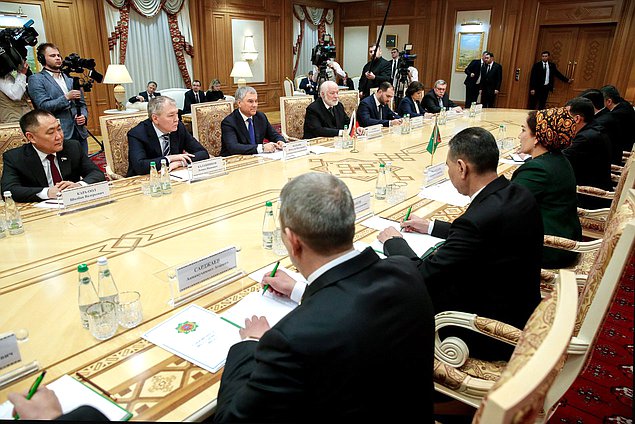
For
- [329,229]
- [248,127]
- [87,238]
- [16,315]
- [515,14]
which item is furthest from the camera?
[515,14]

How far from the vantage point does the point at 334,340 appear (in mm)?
835

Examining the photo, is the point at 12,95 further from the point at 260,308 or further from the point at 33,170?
the point at 260,308

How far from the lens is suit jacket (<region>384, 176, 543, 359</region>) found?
1424mm

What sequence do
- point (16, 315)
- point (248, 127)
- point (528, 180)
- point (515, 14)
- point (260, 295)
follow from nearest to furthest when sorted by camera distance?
point (16, 315) → point (260, 295) → point (528, 180) → point (248, 127) → point (515, 14)

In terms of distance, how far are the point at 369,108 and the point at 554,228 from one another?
333 cm

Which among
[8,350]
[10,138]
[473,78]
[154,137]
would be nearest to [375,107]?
[154,137]

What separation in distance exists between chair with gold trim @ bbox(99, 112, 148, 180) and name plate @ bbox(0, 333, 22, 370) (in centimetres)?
222

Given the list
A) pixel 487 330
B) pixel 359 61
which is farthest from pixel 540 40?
pixel 487 330

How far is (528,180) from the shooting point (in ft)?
Result: 6.71

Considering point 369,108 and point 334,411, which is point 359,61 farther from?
point 334,411

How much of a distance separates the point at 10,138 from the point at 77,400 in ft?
7.39

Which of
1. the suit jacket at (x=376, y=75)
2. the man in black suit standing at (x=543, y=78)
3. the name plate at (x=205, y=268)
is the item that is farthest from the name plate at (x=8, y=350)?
the man in black suit standing at (x=543, y=78)

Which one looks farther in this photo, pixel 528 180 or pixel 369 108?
pixel 369 108

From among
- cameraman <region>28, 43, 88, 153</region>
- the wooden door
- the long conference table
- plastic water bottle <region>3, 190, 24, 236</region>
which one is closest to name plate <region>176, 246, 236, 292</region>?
the long conference table
